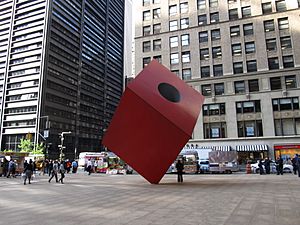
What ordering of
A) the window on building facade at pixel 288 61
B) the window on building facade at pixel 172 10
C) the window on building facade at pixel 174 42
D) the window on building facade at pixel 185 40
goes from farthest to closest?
the window on building facade at pixel 172 10, the window on building facade at pixel 174 42, the window on building facade at pixel 185 40, the window on building facade at pixel 288 61

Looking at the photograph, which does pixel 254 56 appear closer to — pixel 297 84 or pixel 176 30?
pixel 297 84

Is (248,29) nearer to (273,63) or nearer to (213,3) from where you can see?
(273,63)

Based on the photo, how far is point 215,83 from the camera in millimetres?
40688

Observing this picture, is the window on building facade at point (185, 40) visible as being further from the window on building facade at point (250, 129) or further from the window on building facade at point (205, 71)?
the window on building facade at point (250, 129)

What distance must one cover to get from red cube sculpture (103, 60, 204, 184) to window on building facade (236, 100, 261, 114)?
26.0 meters

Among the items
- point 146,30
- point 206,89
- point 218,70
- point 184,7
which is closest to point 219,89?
point 206,89

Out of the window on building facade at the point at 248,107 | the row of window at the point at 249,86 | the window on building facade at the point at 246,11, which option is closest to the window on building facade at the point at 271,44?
the row of window at the point at 249,86

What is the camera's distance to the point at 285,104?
120 feet

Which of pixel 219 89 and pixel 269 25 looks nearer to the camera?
pixel 269 25

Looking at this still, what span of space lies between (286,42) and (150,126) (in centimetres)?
3333

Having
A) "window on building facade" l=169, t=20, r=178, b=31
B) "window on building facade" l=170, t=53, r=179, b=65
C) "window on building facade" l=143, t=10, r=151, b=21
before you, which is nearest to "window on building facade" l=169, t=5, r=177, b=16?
"window on building facade" l=169, t=20, r=178, b=31

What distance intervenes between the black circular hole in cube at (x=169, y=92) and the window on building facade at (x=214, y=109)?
86.3 ft

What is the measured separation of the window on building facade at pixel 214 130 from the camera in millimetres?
39375

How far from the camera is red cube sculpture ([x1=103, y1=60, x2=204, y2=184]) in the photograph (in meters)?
13.2
